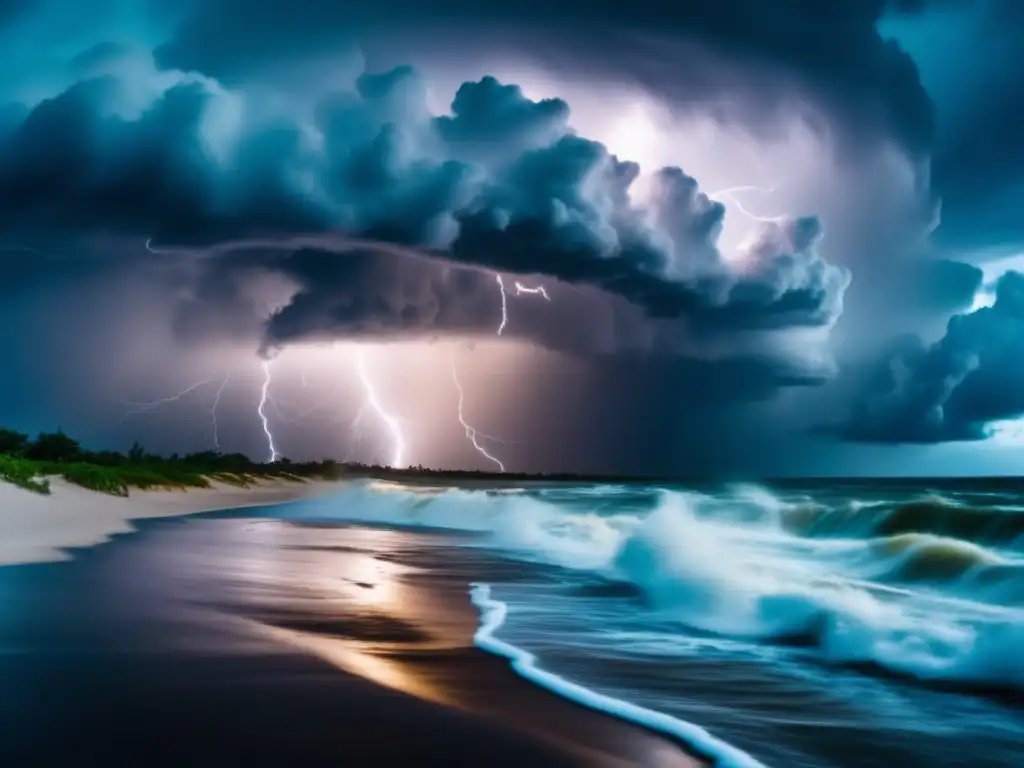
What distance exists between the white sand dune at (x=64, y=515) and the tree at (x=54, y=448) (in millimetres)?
12022

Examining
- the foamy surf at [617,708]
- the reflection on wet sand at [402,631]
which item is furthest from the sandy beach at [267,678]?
the foamy surf at [617,708]

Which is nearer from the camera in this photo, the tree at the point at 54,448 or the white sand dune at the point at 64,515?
the white sand dune at the point at 64,515

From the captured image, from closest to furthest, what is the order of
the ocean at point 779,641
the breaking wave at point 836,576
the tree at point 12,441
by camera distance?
the ocean at point 779,641, the breaking wave at point 836,576, the tree at point 12,441

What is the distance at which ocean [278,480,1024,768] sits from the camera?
6.09 m

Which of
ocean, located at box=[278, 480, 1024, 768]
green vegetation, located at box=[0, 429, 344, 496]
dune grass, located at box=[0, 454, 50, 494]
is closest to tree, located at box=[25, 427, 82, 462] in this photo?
green vegetation, located at box=[0, 429, 344, 496]

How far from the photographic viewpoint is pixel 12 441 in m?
53.4

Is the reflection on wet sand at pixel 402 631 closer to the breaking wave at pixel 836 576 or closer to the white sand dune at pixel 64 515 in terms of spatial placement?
the breaking wave at pixel 836 576

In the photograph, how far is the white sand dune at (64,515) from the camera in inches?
664

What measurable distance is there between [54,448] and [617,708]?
55546 mm

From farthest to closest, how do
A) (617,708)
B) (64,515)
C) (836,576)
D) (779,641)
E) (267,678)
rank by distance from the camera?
1. (64,515)
2. (836,576)
3. (779,641)
4. (267,678)
5. (617,708)

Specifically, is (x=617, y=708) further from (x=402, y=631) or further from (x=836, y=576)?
(x=836, y=576)

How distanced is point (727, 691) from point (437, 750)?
2.78 metres

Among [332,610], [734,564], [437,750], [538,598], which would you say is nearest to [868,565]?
[734,564]

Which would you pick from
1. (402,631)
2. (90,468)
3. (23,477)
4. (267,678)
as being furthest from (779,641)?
(90,468)
